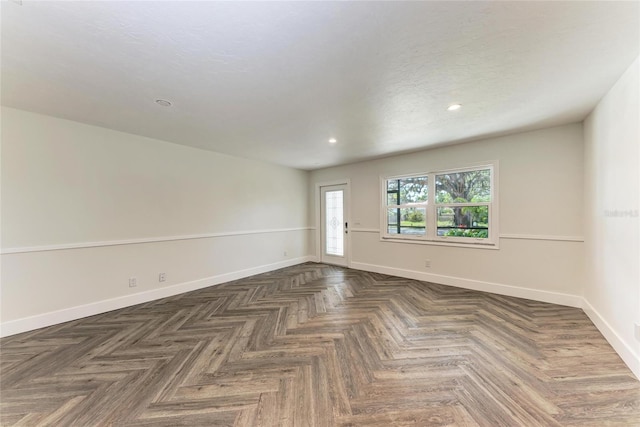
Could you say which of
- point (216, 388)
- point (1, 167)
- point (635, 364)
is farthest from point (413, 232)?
point (1, 167)

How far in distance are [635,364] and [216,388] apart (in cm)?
323

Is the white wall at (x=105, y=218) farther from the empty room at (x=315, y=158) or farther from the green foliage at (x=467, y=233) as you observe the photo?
the green foliage at (x=467, y=233)

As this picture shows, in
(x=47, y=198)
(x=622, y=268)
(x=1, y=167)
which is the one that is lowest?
(x=622, y=268)

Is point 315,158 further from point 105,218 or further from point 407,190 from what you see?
point 105,218

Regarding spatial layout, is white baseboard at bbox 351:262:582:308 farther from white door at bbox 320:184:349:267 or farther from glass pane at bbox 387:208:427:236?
white door at bbox 320:184:349:267

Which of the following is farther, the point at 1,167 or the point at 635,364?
the point at 1,167

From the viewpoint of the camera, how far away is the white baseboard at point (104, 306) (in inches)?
105

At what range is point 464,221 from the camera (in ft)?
13.6

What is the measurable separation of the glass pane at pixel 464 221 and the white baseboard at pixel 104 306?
151 inches

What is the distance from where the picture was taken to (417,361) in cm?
210

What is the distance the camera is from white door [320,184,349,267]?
5.81m

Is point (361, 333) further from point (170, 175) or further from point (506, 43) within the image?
point (170, 175)

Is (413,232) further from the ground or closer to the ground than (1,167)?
closer to the ground

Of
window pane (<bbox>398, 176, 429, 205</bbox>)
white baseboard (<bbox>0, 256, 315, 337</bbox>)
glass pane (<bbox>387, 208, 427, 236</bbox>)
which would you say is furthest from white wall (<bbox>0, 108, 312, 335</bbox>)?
window pane (<bbox>398, 176, 429, 205</bbox>)
